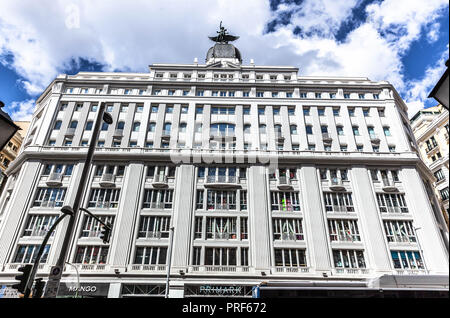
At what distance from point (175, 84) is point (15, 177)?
2113cm

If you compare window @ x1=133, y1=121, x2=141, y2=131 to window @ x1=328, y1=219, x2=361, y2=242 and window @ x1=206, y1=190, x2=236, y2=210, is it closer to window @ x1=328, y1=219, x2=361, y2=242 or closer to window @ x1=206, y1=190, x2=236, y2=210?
window @ x1=206, y1=190, x2=236, y2=210

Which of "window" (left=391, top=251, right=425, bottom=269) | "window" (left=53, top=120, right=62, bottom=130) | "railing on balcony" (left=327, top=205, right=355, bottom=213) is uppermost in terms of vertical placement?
"window" (left=53, top=120, right=62, bottom=130)

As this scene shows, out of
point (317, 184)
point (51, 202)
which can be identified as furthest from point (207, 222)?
point (51, 202)

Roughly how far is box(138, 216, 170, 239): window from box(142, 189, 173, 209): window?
44.3 inches

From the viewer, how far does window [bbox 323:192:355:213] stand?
2524 centimetres

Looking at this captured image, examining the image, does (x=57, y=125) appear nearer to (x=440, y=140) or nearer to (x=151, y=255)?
(x=151, y=255)

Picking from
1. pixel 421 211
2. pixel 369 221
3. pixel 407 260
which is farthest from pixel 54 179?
pixel 421 211

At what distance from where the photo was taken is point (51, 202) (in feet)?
81.9

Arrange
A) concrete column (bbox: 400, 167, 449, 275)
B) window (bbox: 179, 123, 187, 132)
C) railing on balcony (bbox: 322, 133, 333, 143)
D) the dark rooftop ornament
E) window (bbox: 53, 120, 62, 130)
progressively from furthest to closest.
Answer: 1. the dark rooftop ornament
2. window (bbox: 179, 123, 187, 132)
3. window (bbox: 53, 120, 62, 130)
4. railing on balcony (bbox: 322, 133, 333, 143)
5. concrete column (bbox: 400, 167, 449, 275)

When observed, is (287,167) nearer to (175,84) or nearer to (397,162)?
(397,162)

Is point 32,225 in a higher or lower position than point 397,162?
lower


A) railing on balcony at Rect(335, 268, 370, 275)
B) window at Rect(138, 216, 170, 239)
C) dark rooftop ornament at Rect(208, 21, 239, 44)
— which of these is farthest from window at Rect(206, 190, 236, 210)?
dark rooftop ornament at Rect(208, 21, 239, 44)
